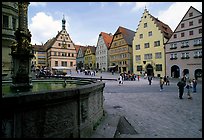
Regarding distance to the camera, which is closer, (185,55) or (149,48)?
(185,55)

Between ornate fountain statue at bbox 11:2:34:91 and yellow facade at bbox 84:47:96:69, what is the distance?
67.0 meters

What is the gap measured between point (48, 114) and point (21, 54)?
3163mm

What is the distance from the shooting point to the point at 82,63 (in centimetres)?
8156

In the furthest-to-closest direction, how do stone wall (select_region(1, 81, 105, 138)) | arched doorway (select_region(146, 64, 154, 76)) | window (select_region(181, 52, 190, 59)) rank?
arched doorway (select_region(146, 64, 154, 76))
window (select_region(181, 52, 190, 59))
stone wall (select_region(1, 81, 105, 138))

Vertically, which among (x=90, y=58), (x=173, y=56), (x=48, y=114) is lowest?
(x=48, y=114)

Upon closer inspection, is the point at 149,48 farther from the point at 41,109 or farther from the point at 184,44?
the point at 41,109

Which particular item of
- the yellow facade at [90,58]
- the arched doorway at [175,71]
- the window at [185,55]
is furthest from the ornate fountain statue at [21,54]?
the yellow facade at [90,58]

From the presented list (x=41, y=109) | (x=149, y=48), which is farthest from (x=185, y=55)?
(x=41, y=109)

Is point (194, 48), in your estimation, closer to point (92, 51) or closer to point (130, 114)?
point (130, 114)

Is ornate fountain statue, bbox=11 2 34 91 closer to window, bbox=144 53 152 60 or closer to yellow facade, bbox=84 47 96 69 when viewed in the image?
window, bbox=144 53 152 60

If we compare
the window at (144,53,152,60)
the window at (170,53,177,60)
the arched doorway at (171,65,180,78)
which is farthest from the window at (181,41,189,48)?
the window at (144,53,152,60)

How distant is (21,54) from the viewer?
5.95m

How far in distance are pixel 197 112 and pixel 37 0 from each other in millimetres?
9299

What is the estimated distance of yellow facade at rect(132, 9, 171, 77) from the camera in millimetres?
41344
